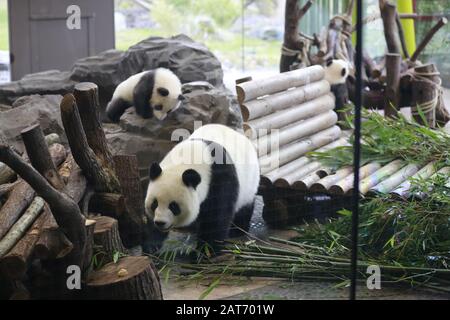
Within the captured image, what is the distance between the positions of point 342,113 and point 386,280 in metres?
1.54

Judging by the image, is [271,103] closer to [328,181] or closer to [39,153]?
[328,181]

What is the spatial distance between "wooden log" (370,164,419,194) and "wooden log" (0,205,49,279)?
5.96ft

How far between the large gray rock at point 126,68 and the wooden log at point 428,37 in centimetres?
128

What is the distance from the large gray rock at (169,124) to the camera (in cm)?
367

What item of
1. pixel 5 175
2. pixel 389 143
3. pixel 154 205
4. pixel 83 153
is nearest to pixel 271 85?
pixel 389 143

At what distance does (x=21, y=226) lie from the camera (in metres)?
2.79

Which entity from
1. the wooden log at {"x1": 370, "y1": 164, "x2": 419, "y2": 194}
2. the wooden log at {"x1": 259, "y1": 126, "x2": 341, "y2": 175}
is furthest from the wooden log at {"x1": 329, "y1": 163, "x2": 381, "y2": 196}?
the wooden log at {"x1": 259, "y1": 126, "x2": 341, "y2": 175}

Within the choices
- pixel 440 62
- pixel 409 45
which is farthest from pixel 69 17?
pixel 409 45

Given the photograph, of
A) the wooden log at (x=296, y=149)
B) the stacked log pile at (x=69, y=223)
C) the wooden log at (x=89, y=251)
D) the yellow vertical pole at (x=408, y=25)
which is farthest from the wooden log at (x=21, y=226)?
the yellow vertical pole at (x=408, y=25)

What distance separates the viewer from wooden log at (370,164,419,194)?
3.73 metres

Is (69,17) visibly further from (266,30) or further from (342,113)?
(342,113)

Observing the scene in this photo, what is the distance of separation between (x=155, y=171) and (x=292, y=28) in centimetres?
96

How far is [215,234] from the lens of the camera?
3.58 meters

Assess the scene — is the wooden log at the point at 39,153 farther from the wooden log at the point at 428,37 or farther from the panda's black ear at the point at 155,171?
the wooden log at the point at 428,37
